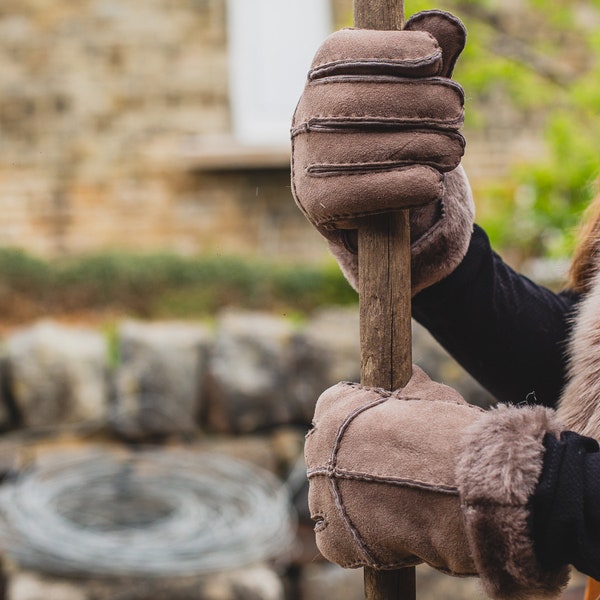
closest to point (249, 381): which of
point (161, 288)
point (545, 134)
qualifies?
point (161, 288)

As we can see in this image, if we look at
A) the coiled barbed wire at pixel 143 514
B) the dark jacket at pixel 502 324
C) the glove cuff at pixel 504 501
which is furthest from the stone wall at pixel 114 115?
the glove cuff at pixel 504 501

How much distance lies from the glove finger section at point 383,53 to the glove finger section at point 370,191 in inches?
5.1

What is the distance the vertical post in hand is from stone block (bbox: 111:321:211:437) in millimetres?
2961

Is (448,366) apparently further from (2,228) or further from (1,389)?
(2,228)

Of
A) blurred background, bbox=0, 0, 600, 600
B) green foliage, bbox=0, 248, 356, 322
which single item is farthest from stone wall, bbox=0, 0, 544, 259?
green foliage, bbox=0, 248, 356, 322

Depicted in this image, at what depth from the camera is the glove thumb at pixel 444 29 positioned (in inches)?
43.6

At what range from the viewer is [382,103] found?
3.47 feet

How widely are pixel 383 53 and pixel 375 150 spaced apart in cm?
12

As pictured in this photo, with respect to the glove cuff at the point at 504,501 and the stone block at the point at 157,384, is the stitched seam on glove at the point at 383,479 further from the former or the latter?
the stone block at the point at 157,384

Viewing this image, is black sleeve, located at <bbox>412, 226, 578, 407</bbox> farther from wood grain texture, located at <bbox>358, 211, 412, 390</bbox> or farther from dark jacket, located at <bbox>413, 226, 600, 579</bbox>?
wood grain texture, located at <bbox>358, 211, 412, 390</bbox>

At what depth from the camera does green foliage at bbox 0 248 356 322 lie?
6168 mm

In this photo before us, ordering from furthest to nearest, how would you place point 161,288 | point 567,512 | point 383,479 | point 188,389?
point 161,288 < point 188,389 < point 383,479 < point 567,512

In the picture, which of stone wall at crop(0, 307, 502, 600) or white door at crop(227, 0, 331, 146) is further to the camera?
white door at crop(227, 0, 331, 146)

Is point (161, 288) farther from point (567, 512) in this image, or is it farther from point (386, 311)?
point (567, 512)
